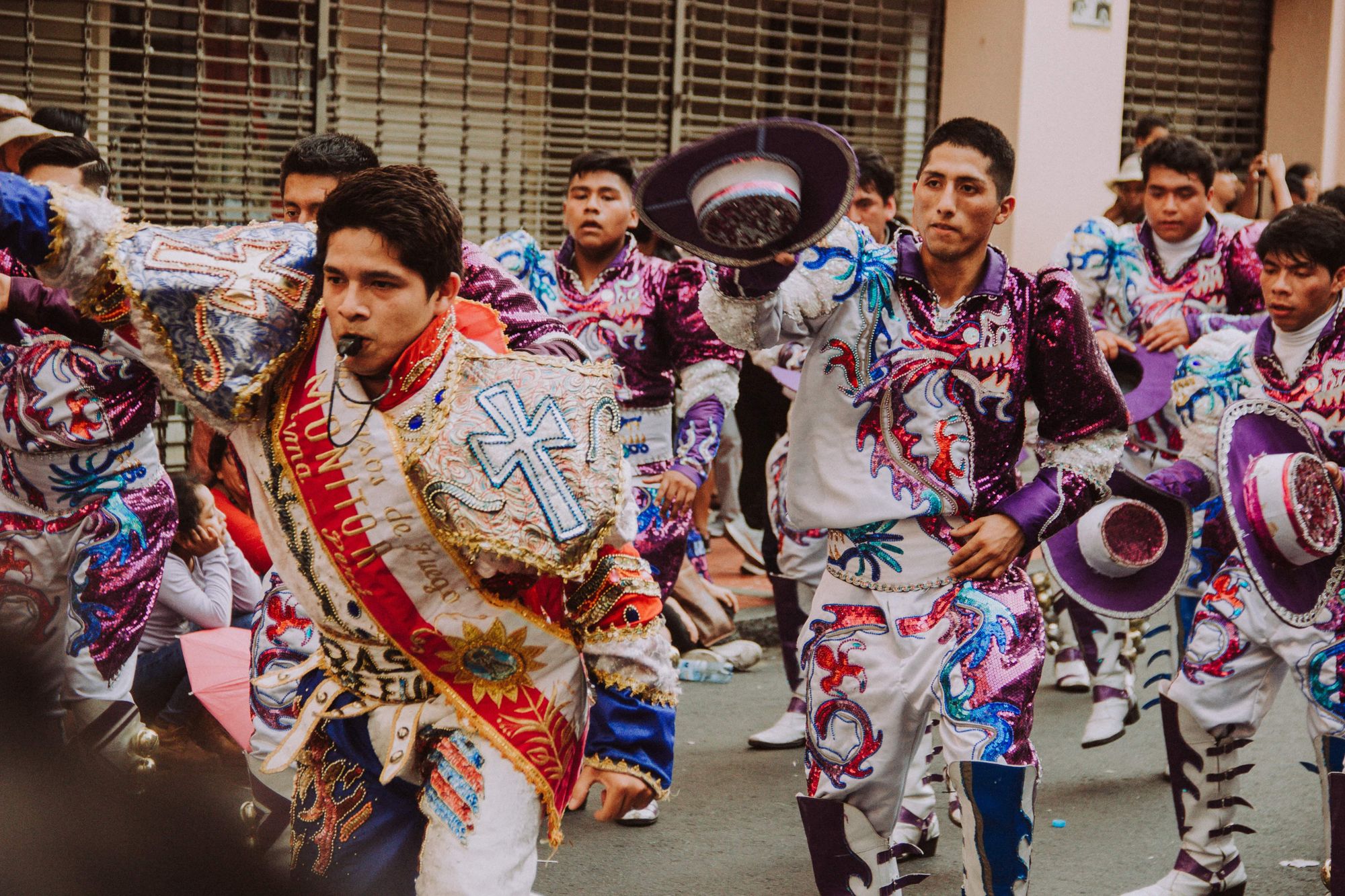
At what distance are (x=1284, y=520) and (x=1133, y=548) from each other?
0.49 meters

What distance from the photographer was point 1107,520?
441 centimetres

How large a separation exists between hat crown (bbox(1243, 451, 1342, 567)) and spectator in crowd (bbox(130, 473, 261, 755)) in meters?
3.54

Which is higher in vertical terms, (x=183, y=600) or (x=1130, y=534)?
(x=1130, y=534)

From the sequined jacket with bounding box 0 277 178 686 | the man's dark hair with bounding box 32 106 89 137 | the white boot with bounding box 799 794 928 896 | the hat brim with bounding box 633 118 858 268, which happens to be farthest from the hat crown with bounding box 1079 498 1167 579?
the man's dark hair with bounding box 32 106 89 137

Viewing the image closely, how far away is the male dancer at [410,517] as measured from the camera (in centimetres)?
247

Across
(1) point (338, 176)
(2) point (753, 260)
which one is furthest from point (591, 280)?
Result: (2) point (753, 260)

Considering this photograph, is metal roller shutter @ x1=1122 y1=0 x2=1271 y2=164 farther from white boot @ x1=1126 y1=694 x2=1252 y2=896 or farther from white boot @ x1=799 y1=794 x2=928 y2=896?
white boot @ x1=799 y1=794 x2=928 y2=896

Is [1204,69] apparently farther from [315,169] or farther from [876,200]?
[315,169]

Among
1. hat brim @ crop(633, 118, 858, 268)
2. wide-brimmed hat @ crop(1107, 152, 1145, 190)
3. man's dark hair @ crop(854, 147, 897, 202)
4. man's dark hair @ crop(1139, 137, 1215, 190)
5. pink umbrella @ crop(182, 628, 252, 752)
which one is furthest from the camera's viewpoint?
wide-brimmed hat @ crop(1107, 152, 1145, 190)

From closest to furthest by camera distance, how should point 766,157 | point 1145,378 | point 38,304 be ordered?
1. point 766,157
2. point 38,304
3. point 1145,378

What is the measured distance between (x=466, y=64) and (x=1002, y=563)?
6114 millimetres

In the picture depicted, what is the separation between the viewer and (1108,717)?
6160 mm

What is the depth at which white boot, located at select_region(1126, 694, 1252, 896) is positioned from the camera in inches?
171

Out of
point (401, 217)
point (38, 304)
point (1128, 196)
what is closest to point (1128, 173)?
point (1128, 196)
